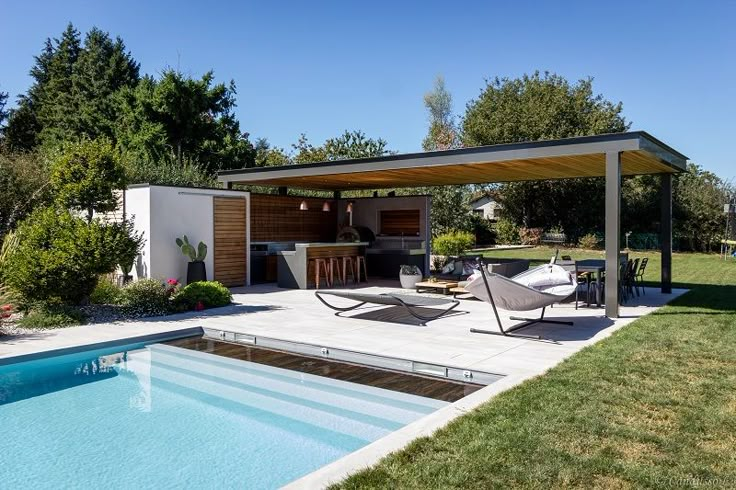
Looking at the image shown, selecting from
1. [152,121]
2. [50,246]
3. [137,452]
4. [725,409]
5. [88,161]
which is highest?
[152,121]

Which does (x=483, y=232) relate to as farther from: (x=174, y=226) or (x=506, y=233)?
(x=174, y=226)

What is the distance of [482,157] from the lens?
1011cm

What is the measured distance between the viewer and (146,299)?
9695mm

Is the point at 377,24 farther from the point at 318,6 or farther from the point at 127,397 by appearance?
the point at 127,397

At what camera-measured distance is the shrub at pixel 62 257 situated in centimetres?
877

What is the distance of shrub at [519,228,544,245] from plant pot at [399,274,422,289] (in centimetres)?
2093

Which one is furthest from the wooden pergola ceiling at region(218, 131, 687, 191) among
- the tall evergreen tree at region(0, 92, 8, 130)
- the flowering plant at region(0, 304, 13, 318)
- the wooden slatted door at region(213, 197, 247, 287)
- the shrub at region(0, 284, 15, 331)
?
the tall evergreen tree at region(0, 92, 8, 130)

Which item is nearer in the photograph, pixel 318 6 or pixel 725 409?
pixel 725 409

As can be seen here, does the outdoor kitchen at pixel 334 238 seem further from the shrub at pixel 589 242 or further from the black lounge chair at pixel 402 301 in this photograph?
the shrub at pixel 589 242

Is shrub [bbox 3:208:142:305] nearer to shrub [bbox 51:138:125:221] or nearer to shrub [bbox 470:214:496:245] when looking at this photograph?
shrub [bbox 51:138:125:221]

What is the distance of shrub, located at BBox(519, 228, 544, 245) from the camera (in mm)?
32812

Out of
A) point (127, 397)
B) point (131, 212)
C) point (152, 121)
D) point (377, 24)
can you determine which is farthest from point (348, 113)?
point (127, 397)

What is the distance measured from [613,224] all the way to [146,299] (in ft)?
25.4

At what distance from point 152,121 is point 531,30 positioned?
708 inches
